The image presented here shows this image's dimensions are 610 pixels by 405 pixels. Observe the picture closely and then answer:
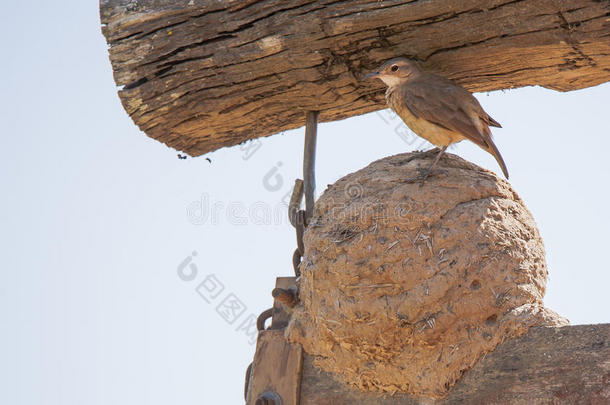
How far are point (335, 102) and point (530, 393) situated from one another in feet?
6.51

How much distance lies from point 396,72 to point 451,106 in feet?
1.19

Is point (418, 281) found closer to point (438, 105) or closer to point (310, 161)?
point (438, 105)

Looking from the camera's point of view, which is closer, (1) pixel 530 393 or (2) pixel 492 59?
(1) pixel 530 393

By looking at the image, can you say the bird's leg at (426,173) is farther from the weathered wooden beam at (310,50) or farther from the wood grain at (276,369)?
the wood grain at (276,369)

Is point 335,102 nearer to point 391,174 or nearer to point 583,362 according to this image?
point 391,174

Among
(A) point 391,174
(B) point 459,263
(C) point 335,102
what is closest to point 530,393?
(B) point 459,263

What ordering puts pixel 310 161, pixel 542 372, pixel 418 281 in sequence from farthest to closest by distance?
pixel 310 161, pixel 418 281, pixel 542 372

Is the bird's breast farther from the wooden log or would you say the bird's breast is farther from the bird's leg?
the wooden log

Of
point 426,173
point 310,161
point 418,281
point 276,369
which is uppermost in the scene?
point 310,161

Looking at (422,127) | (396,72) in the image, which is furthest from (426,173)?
(396,72)

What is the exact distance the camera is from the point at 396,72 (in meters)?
4.26

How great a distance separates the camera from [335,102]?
4.62 metres

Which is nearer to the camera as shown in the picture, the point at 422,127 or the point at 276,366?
the point at 276,366

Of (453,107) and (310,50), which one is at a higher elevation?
(310,50)
